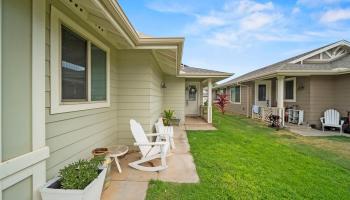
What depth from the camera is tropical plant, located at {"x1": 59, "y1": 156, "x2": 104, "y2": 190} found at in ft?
7.11

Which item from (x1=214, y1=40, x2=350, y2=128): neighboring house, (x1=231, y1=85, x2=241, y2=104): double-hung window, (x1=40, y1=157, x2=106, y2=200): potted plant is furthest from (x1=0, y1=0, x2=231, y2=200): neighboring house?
(x1=231, y1=85, x2=241, y2=104): double-hung window

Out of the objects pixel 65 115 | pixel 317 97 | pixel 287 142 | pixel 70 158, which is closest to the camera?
pixel 65 115

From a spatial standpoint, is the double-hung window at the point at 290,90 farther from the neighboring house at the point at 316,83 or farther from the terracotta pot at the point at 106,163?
the terracotta pot at the point at 106,163

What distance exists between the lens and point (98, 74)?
3863 millimetres

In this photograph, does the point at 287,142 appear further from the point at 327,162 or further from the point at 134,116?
Answer: the point at 134,116

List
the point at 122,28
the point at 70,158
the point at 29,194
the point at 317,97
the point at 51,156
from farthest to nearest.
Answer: the point at 317,97 < the point at 122,28 < the point at 70,158 < the point at 51,156 < the point at 29,194

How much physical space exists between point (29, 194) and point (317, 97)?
1144 centimetres

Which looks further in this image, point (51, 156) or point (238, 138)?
point (238, 138)

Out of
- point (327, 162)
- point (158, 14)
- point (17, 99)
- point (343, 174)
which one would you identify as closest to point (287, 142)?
point (327, 162)

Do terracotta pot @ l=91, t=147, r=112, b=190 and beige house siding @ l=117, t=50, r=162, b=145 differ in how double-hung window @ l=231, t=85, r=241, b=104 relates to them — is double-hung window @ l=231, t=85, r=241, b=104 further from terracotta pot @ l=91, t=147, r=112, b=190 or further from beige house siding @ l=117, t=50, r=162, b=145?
terracotta pot @ l=91, t=147, r=112, b=190

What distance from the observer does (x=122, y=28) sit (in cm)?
337

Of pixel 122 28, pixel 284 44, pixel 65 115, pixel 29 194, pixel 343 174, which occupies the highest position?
pixel 284 44

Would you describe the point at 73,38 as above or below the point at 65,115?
above

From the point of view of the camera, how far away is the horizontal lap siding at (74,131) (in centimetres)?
242
